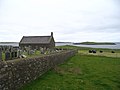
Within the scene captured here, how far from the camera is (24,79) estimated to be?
922 centimetres

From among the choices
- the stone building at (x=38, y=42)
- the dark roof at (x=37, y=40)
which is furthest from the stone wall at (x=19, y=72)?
the dark roof at (x=37, y=40)

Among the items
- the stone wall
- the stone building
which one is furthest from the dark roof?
the stone wall

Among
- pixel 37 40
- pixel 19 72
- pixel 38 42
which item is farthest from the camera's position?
pixel 37 40

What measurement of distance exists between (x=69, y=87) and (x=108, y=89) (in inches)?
98.7

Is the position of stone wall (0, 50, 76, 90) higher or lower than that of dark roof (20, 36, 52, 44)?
lower

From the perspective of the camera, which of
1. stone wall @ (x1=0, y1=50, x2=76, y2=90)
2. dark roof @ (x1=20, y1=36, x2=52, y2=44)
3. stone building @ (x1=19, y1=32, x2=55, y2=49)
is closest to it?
stone wall @ (x1=0, y1=50, x2=76, y2=90)

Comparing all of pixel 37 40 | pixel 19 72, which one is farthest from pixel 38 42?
pixel 19 72

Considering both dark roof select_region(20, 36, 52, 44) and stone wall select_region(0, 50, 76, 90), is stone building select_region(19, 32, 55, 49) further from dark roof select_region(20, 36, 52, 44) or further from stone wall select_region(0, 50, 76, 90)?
stone wall select_region(0, 50, 76, 90)

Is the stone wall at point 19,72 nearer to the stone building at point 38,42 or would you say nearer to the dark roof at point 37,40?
the stone building at point 38,42

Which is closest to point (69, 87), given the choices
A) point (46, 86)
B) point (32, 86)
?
point (46, 86)

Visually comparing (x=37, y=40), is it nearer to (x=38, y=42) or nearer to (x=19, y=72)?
(x=38, y=42)

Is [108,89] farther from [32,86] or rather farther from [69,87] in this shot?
[32,86]

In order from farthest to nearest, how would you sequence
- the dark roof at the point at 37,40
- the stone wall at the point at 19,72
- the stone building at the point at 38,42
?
1. the dark roof at the point at 37,40
2. the stone building at the point at 38,42
3. the stone wall at the point at 19,72

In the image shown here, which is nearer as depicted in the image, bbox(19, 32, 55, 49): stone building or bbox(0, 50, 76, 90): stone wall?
bbox(0, 50, 76, 90): stone wall
